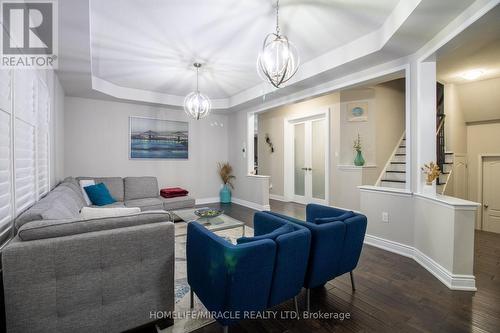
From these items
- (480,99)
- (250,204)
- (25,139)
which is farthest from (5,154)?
(480,99)

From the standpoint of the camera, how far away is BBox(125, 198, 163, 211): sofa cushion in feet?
13.4

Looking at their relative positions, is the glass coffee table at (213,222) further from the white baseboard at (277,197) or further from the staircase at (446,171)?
the staircase at (446,171)

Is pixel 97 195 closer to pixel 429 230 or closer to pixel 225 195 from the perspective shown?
pixel 225 195

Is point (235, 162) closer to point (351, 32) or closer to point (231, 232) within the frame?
point (231, 232)

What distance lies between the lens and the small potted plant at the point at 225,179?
6.32m

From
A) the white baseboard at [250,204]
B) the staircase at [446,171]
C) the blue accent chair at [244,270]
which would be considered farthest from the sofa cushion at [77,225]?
the staircase at [446,171]

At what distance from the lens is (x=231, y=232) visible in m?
3.77

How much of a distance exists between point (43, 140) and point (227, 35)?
253cm

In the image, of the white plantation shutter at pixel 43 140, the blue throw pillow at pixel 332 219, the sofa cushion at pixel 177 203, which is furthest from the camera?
the sofa cushion at pixel 177 203

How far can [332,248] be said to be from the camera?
1867 millimetres

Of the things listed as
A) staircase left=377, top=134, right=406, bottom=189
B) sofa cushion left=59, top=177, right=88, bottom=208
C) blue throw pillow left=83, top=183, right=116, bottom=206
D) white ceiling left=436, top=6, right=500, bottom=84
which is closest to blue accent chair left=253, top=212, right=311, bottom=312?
white ceiling left=436, top=6, right=500, bottom=84

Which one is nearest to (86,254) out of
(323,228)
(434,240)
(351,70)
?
(323,228)

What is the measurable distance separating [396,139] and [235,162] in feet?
12.9

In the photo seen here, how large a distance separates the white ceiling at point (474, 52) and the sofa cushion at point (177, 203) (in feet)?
14.2
